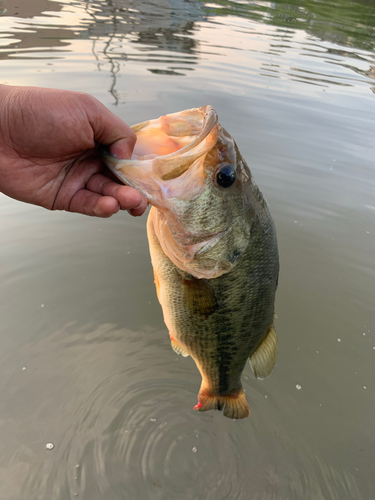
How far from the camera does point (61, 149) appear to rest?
184 centimetres

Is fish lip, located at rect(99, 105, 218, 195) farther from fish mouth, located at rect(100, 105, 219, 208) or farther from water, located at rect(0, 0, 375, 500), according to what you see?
water, located at rect(0, 0, 375, 500)

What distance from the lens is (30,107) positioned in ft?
5.70

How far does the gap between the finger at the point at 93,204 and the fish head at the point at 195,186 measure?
150mm

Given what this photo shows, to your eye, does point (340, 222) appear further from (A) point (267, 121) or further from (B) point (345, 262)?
(A) point (267, 121)

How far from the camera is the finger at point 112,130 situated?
1691 millimetres

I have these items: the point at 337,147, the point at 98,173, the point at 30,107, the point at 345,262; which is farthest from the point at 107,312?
the point at 337,147

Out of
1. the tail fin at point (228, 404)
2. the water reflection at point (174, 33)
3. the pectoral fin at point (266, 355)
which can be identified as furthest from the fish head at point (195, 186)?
the water reflection at point (174, 33)

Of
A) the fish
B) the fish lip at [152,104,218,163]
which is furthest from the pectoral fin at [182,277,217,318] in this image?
the fish lip at [152,104,218,163]

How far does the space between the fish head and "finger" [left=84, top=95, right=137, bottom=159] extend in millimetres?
60

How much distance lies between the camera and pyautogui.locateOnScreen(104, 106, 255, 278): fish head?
1623mm

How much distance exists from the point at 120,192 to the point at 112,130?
0.99ft

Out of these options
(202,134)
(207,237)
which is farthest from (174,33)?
(207,237)

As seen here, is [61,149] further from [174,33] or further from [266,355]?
[174,33]

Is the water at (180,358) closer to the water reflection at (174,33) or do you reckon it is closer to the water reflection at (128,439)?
the water reflection at (128,439)
